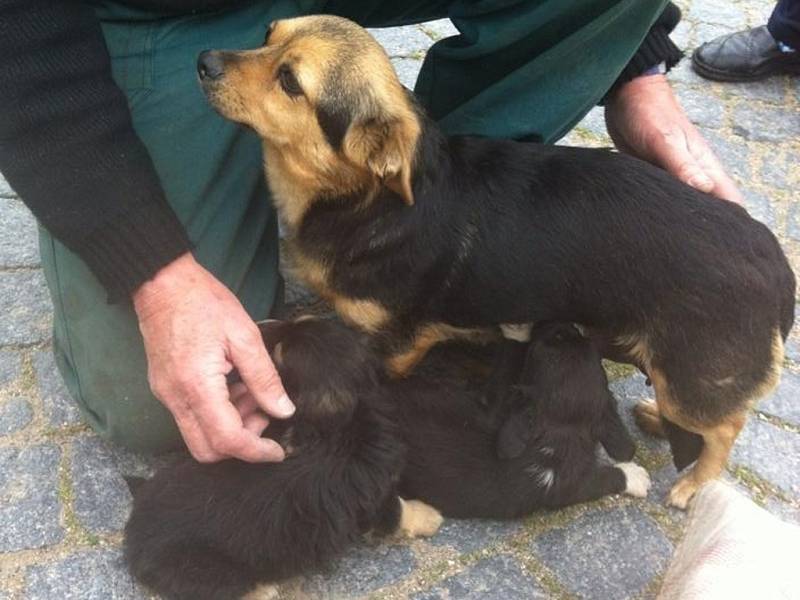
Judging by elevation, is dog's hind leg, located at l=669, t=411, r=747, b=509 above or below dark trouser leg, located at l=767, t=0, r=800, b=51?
below

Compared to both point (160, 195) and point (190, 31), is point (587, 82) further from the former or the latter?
point (160, 195)

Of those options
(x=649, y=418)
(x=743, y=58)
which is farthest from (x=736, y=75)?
(x=649, y=418)

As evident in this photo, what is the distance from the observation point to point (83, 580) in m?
2.25

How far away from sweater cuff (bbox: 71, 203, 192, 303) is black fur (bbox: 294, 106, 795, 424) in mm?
616

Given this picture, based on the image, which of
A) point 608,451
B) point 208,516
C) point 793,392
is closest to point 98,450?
point 208,516

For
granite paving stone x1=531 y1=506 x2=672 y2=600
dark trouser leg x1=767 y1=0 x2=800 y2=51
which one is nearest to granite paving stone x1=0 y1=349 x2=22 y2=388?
granite paving stone x1=531 y1=506 x2=672 y2=600

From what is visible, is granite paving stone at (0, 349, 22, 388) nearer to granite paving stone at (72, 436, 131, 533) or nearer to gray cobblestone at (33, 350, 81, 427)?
gray cobblestone at (33, 350, 81, 427)

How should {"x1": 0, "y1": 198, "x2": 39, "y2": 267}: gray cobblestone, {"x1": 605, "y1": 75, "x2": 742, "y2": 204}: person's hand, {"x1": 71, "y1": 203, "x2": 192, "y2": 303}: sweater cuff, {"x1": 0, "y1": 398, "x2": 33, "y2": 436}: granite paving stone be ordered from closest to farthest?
{"x1": 71, "y1": 203, "x2": 192, "y2": 303}: sweater cuff, {"x1": 0, "y1": 398, "x2": 33, "y2": 436}: granite paving stone, {"x1": 605, "y1": 75, "x2": 742, "y2": 204}: person's hand, {"x1": 0, "y1": 198, "x2": 39, "y2": 267}: gray cobblestone

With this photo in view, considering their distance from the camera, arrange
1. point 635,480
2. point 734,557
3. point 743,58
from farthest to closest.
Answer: point 743,58
point 635,480
point 734,557

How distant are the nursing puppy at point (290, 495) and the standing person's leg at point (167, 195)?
368mm

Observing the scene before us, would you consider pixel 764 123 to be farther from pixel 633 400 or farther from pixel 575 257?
pixel 575 257

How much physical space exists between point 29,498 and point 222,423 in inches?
33.3

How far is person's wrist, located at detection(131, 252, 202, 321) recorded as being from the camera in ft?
6.97

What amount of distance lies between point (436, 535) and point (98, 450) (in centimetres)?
107
